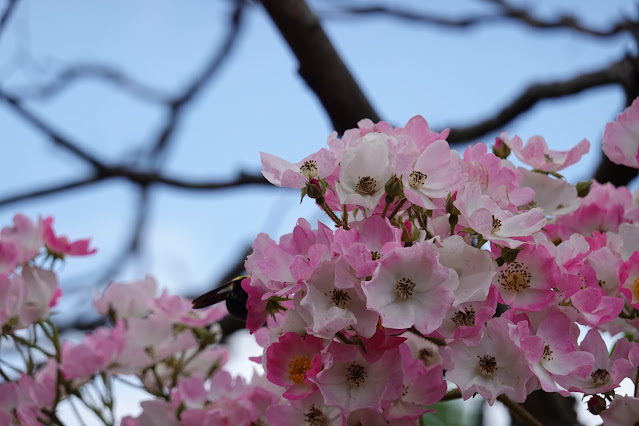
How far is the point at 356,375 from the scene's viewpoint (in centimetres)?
48

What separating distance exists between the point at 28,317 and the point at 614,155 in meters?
0.64

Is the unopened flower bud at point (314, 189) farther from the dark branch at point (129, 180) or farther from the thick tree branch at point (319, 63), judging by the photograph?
the dark branch at point (129, 180)

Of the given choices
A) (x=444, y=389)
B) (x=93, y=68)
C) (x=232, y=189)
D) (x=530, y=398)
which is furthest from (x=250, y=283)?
(x=93, y=68)

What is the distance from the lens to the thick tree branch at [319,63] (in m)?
1.00

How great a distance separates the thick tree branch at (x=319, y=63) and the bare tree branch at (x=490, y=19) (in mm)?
748

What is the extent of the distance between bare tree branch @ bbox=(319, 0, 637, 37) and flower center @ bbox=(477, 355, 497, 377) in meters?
1.37

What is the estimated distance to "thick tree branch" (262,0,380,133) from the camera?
3.30 ft

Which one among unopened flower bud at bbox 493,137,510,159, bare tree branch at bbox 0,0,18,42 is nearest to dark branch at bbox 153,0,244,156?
bare tree branch at bbox 0,0,18,42

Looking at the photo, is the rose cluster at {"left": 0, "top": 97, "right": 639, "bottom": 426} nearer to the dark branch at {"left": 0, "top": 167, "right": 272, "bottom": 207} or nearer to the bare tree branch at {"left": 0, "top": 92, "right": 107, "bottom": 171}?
the dark branch at {"left": 0, "top": 167, "right": 272, "bottom": 207}

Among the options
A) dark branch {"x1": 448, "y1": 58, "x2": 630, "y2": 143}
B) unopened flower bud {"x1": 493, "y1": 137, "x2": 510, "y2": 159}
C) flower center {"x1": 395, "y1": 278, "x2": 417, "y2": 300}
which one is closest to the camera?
flower center {"x1": 395, "y1": 278, "x2": 417, "y2": 300}

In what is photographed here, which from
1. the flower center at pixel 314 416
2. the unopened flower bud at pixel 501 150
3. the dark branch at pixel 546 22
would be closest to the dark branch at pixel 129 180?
the unopened flower bud at pixel 501 150

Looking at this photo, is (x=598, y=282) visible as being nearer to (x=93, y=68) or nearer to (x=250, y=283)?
(x=250, y=283)

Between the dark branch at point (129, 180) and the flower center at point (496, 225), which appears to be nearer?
the flower center at point (496, 225)

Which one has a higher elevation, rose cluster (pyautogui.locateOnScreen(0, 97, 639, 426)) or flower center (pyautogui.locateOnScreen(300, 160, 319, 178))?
flower center (pyautogui.locateOnScreen(300, 160, 319, 178))
